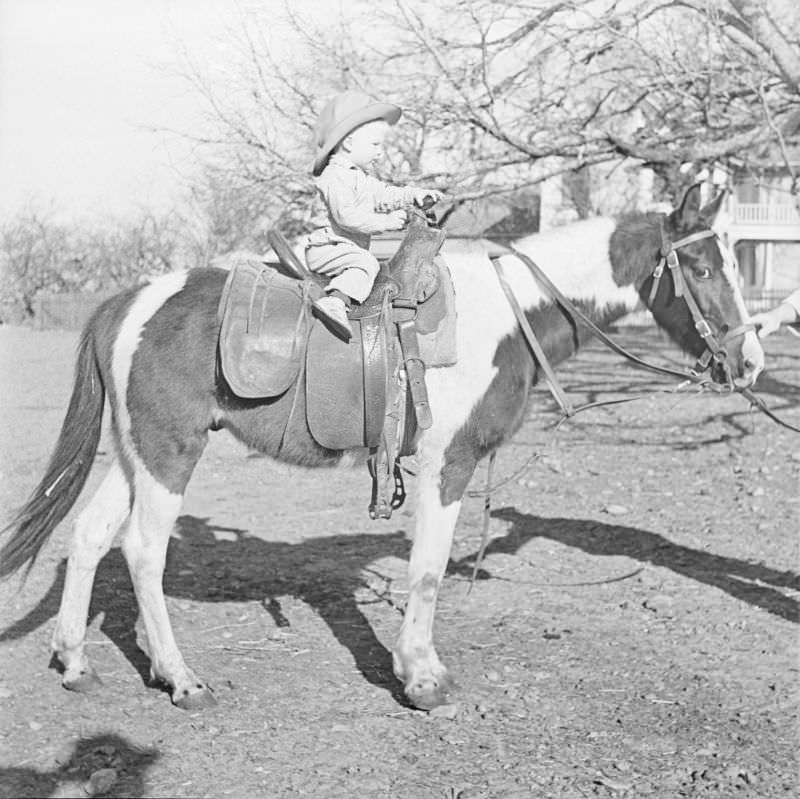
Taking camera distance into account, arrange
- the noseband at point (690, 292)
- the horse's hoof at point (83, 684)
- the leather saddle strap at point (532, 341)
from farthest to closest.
Result: 1. the noseband at point (690, 292)
2. the leather saddle strap at point (532, 341)
3. the horse's hoof at point (83, 684)

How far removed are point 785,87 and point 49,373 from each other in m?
14.2

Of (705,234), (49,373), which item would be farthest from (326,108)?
(49,373)

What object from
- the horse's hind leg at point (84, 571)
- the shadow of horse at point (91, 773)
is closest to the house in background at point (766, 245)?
the horse's hind leg at point (84, 571)

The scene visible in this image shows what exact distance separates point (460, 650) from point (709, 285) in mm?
2130

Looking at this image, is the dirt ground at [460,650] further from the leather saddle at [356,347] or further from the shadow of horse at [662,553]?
the leather saddle at [356,347]

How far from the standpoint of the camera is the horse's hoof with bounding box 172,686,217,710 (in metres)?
4.31

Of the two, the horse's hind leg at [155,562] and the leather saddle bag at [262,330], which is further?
the horse's hind leg at [155,562]

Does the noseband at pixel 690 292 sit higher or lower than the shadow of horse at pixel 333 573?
higher

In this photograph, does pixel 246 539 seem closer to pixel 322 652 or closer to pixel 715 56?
pixel 322 652


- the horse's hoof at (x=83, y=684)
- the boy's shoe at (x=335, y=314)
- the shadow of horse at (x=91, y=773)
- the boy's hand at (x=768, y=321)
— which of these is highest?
the boy's shoe at (x=335, y=314)

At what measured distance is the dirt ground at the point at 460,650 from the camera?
150 inches

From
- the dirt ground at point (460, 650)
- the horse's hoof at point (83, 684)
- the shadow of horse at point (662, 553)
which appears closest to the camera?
the dirt ground at point (460, 650)

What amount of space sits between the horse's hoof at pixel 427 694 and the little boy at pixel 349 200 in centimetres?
151

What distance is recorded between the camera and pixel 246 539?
7223 millimetres
